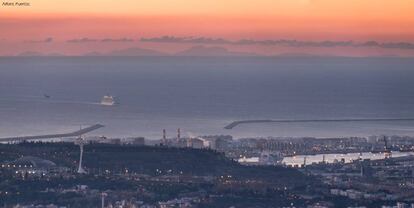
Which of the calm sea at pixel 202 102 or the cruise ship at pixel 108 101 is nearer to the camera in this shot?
the calm sea at pixel 202 102

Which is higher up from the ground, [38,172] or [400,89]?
[400,89]

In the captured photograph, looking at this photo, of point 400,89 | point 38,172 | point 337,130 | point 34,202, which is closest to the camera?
point 34,202

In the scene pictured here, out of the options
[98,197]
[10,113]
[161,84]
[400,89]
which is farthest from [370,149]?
[161,84]

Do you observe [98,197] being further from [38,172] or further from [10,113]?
[10,113]

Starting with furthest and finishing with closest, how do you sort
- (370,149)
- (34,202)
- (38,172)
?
(370,149)
(38,172)
(34,202)

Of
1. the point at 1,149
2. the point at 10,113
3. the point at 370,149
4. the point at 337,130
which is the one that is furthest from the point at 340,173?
the point at 10,113

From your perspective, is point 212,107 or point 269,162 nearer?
point 269,162

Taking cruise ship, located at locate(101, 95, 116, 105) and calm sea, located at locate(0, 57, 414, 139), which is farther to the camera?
cruise ship, located at locate(101, 95, 116, 105)
